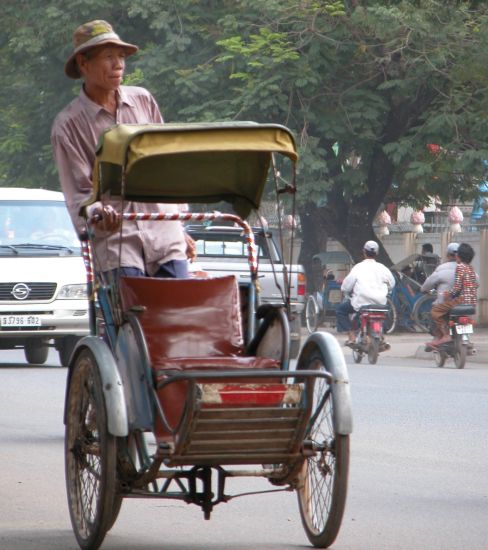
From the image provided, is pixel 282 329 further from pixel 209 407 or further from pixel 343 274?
pixel 343 274

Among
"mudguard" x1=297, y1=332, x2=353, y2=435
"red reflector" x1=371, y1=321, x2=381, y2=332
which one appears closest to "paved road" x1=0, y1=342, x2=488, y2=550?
"mudguard" x1=297, y1=332, x2=353, y2=435

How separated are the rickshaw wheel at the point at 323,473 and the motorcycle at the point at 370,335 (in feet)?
47.8

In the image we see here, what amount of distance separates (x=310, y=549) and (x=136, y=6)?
954 inches

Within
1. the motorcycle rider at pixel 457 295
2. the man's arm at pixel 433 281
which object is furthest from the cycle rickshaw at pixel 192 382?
the man's arm at pixel 433 281

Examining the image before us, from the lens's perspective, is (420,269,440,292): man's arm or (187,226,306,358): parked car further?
(420,269,440,292): man's arm

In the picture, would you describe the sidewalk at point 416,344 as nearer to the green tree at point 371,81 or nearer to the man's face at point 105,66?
the green tree at point 371,81

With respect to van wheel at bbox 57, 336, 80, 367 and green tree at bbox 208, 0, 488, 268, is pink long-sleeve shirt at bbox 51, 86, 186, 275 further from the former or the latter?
green tree at bbox 208, 0, 488, 268

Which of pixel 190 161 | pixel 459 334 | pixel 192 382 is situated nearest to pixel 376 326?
pixel 459 334

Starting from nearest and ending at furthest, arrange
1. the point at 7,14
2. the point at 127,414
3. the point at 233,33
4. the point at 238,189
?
the point at 127,414
the point at 238,189
the point at 233,33
the point at 7,14

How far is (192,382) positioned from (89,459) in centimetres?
85

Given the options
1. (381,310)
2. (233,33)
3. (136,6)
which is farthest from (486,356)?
(136,6)

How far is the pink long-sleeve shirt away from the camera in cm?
606

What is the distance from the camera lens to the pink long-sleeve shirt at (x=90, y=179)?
606 cm

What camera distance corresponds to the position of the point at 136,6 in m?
29.0
